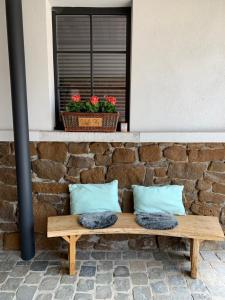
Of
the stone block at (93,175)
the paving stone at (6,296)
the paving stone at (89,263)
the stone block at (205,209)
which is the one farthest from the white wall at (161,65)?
the paving stone at (6,296)

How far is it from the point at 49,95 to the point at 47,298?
1768mm

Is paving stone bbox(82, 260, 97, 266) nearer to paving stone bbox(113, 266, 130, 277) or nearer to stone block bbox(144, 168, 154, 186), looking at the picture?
paving stone bbox(113, 266, 130, 277)

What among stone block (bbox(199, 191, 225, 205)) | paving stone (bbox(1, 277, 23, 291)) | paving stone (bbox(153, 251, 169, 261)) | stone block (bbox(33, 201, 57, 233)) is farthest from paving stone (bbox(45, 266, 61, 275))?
stone block (bbox(199, 191, 225, 205))

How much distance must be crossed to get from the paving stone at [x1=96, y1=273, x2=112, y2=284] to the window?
149cm

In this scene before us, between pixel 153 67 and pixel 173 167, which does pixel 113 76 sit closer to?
pixel 153 67

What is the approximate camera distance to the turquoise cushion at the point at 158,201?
262 cm

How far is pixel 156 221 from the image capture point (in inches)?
95.5

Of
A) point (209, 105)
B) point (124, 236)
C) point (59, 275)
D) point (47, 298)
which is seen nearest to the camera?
point (47, 298)

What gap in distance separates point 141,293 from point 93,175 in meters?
1.14

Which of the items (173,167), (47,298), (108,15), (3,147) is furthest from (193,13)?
(47,298)

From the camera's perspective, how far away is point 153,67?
101 inches

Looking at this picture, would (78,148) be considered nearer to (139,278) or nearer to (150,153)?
(150,153)

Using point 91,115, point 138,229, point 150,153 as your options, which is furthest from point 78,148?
point 138,229

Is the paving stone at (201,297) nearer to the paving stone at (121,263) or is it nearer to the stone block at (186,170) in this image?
the paving stone at (121,263)
